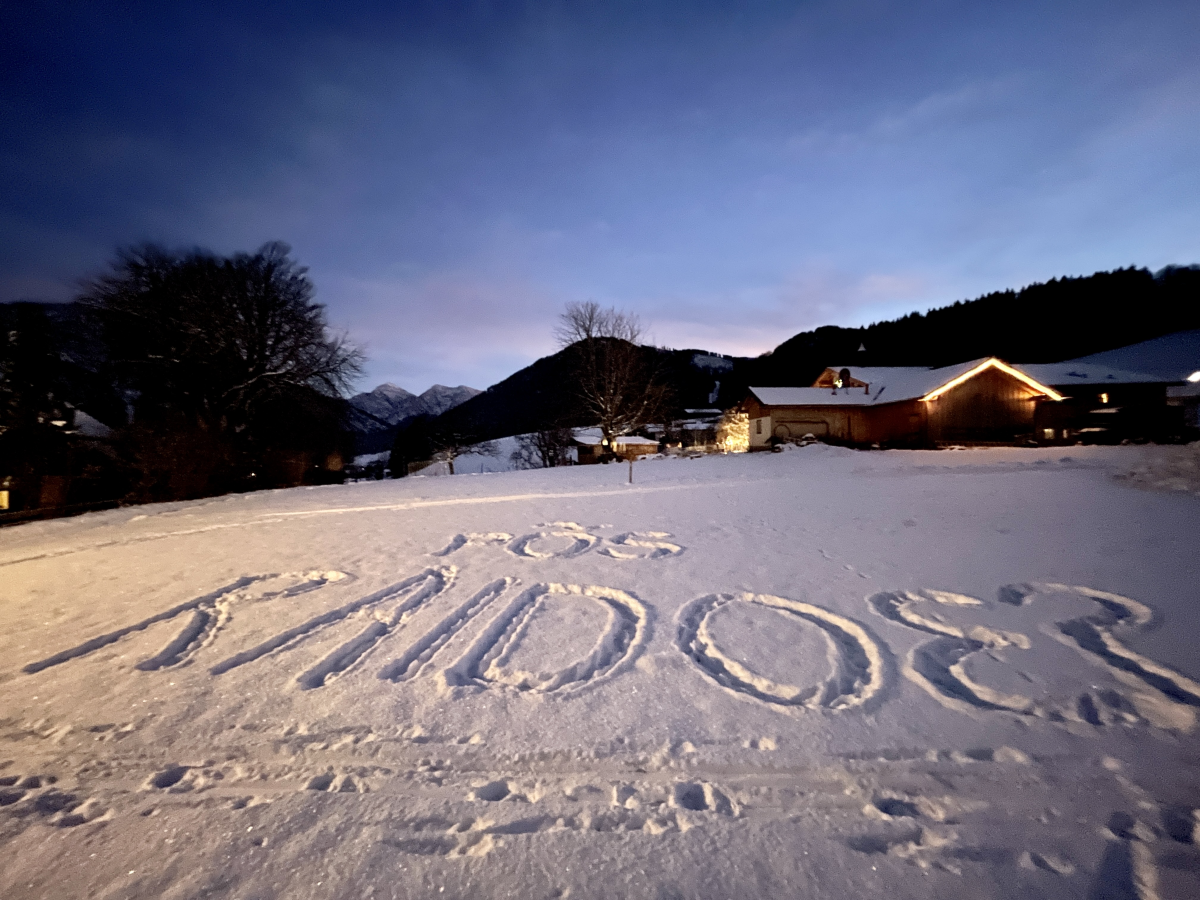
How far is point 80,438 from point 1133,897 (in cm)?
2307

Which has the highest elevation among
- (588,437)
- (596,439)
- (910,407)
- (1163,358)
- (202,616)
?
(1163,358)

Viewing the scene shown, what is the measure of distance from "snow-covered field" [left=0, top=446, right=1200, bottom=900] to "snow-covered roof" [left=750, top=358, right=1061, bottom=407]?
20.1m

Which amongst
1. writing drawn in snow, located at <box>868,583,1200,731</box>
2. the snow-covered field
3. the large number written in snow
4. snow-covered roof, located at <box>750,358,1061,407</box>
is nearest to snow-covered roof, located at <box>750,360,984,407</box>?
snow-covered roof, located at <box>750,358,1061,407</box>

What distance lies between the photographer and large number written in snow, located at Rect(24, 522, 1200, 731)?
324 cm

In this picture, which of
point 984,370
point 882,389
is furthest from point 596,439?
point 984,370

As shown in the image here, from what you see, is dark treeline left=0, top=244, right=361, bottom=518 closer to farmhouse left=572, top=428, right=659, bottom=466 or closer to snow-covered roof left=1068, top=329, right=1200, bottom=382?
farmhouse left=572, top=428, right=659, bottom=466

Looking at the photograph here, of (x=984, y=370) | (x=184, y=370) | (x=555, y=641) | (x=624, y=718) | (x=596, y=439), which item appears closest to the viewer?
(x=624, y=718)

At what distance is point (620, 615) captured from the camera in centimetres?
462

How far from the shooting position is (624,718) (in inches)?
124

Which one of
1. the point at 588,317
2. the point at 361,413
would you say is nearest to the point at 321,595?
the point at 361,413

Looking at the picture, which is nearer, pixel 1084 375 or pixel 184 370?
pixel 184 370

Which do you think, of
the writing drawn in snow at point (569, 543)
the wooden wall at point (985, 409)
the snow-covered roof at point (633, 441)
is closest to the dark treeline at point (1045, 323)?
the snow-covered roof at point (633, 441)

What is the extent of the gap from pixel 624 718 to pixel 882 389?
95.0 feet

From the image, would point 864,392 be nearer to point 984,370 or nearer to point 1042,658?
point 984,370
